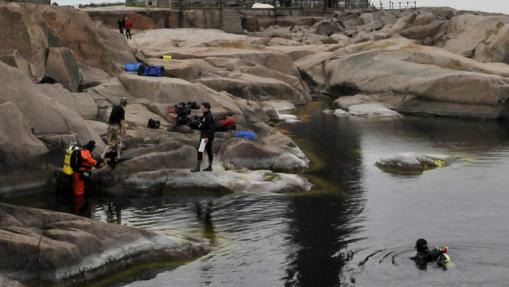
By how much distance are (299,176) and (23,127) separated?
11468 millimetres

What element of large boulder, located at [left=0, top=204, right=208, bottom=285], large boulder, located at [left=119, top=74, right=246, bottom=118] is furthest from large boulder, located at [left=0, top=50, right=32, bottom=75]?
large boulder, located at [left=0, top=204, right=208, bottom=285]

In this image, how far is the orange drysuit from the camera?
28203 mm

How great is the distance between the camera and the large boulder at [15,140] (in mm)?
28578

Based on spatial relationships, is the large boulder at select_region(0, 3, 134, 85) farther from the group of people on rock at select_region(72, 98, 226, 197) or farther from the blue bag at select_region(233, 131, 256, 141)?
the blue bag at select_region(233, 131, 256, 141)

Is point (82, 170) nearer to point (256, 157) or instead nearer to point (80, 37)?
point (256, 157)

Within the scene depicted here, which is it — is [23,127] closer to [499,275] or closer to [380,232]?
[380,232]

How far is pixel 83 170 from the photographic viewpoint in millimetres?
28328

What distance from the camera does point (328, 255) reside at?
71.6ft

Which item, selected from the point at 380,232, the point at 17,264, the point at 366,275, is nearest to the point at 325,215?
the point at 380,232

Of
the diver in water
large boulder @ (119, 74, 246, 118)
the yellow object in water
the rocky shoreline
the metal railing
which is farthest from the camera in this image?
the metal railing

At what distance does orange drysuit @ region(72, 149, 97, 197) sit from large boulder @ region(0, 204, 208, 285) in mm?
7874

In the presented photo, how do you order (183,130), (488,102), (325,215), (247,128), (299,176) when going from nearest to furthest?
1. (325,215)
2. (299,176)
3. (183,130)
4. (247,128)
5. (488,102)

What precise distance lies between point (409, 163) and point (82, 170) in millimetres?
14815

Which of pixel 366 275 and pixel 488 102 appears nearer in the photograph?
pixel 366 275
